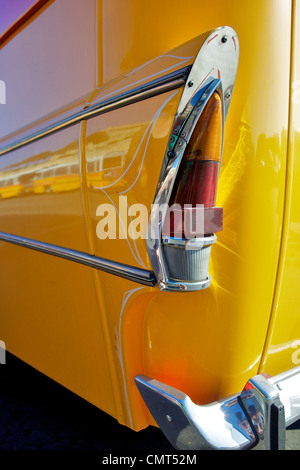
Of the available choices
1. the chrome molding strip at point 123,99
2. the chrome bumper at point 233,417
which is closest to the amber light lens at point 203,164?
the chrome molding strip at point 123,99

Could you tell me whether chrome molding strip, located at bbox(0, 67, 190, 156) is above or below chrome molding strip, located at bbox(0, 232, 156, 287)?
→ above

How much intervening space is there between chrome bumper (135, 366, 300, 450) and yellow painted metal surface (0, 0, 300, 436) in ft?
0.28

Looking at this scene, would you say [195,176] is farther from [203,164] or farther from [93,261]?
[93,261]

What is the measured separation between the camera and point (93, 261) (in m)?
1.27

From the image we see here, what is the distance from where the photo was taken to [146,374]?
1.25 metres

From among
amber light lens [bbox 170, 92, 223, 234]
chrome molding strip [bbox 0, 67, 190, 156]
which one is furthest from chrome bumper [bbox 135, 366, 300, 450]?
chrome molding strip [bbox 0, 67, 190, 156]

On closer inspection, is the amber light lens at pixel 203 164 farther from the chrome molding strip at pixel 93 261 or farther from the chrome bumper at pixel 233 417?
the chrome bumper at pixel 233 417

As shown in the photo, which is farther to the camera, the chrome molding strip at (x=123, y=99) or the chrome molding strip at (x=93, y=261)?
the chrome molding strip at (x=93, y=261)

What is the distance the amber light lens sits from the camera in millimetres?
970

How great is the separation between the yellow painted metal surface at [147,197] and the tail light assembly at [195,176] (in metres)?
0.05

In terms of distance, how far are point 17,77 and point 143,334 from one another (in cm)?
121

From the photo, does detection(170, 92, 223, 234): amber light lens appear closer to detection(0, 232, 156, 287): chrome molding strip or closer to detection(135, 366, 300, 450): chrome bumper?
detection(0, 232, 156, 287): chrome molding strip

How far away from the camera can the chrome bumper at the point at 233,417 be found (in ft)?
3.26

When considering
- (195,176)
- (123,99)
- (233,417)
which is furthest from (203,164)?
(233,417)
